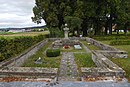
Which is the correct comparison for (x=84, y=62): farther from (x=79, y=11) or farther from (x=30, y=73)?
(x=79, y=11)

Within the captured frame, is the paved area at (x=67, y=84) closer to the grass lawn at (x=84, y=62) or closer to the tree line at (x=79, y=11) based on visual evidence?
the grass lawn at (x=84, y=62)

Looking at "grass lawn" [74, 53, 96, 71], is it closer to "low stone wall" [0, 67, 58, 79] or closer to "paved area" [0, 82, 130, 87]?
"low stone wall" [0, 67, 58, 79]

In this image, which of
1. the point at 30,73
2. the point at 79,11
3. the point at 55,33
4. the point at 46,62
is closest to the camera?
the point at 30,73

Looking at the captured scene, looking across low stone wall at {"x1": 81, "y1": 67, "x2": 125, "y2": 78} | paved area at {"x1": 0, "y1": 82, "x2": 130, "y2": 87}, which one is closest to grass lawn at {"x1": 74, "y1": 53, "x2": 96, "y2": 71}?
low stone wall at {"x1": 81, "y1": 67, "x2": 125, "y2": 78}

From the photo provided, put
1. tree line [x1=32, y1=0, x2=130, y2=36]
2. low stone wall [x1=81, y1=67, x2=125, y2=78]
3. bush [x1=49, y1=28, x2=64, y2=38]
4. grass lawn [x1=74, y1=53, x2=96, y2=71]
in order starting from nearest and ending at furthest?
low stone wall [x1=81, y1=67, x2=125, y2=78] → grass lawn [x1=74, y1=53, x2=96, y2=71] → bush [x1=49, y1=28, x2=64, y2=38] → tree line [x1=32, y1=0, x2=130, y2=36]

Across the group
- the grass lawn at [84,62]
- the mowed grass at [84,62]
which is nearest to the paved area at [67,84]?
the grass lawn at [84,62]

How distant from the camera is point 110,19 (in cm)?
4447

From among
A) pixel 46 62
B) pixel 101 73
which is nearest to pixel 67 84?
pixel 101 73

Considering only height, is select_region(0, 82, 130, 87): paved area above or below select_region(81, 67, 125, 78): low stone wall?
below

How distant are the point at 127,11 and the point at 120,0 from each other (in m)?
3.40

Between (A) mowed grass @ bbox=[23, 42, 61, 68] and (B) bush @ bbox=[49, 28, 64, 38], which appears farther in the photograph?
(B) bush @ bbox=[49, 28, 64, 38]

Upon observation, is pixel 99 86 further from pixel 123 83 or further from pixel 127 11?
pixel 127 11

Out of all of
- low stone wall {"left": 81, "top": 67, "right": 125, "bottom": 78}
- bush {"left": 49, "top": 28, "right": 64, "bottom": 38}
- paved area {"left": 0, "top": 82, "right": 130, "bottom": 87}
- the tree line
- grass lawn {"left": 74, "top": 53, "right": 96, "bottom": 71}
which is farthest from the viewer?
the tree line

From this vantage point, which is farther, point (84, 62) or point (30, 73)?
point (84, 62)
